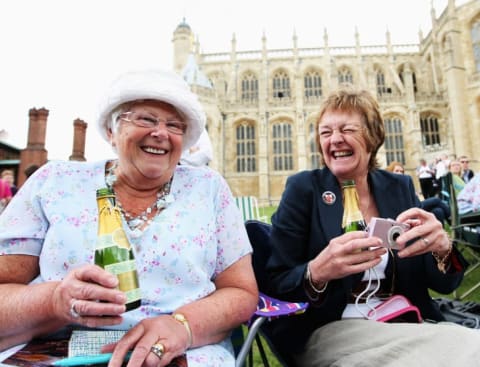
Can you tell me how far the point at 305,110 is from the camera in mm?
26797

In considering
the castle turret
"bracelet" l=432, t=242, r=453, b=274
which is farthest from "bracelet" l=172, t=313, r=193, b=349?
the castle turret

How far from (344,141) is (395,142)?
88.8 feet

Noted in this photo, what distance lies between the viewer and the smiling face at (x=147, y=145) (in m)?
1.51

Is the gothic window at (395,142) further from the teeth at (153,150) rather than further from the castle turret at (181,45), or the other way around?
the teeth at (153,150)

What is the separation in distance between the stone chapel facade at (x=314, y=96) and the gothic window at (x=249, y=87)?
3.5 inches

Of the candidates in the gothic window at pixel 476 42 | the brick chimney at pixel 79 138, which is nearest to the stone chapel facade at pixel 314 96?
the gothic window at pixel 476 42

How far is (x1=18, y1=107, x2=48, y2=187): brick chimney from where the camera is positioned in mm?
14133

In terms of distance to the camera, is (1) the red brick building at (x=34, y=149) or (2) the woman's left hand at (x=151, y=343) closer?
(2) the woman's left hand at (x=151, y=343)

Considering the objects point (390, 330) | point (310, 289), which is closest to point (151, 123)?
point (310, 289)

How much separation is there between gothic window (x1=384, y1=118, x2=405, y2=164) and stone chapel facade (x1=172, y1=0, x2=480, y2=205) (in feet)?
0.23

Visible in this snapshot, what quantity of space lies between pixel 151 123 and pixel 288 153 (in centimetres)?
2590

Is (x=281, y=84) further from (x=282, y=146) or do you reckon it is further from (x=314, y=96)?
(x=282, y=146)

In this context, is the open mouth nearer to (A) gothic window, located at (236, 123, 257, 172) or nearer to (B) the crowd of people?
(B) the crowd of people

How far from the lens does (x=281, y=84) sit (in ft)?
101
